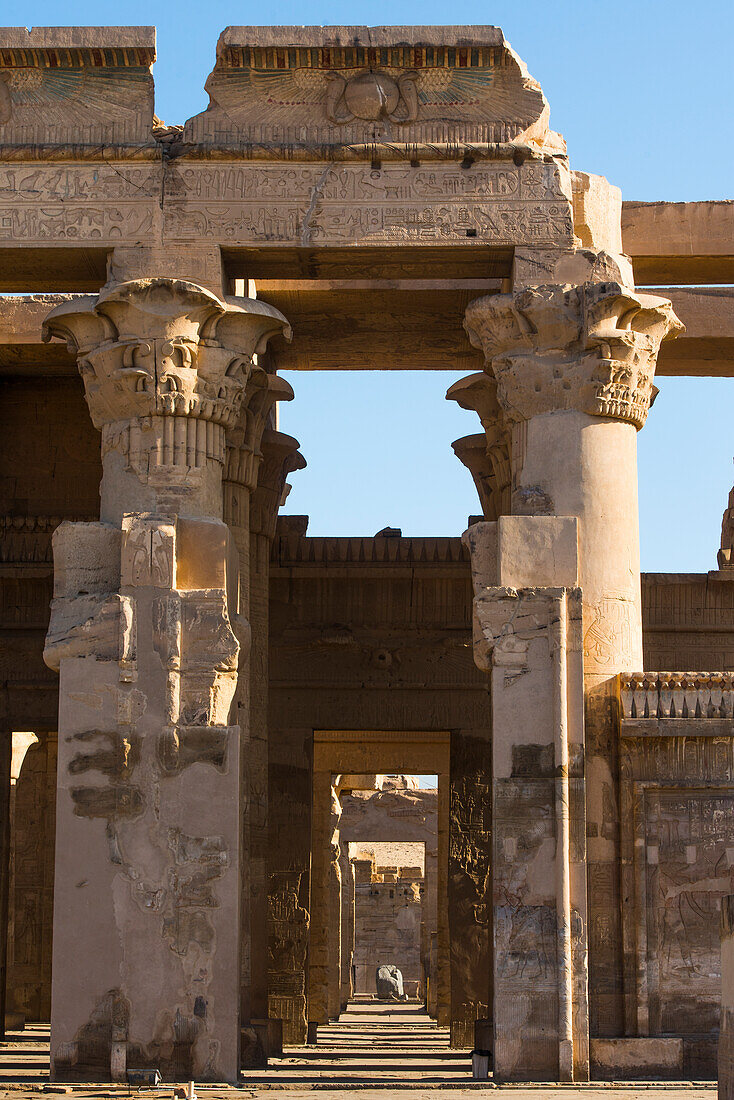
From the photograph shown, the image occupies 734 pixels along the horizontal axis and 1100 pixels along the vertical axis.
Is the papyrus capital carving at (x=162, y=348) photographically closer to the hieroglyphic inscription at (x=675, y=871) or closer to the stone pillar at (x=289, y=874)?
the hieroglyphic inscription at (x=675, y=871)

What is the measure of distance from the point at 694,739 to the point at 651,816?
58 centimetres

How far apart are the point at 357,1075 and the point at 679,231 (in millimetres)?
6813

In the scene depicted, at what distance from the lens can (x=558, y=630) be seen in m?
10.8

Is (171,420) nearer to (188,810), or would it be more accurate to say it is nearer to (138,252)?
(138,252)

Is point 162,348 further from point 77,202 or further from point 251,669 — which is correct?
point 251,669

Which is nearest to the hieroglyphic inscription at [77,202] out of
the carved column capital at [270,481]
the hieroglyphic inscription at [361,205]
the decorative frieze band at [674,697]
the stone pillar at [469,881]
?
the hieroglyphic inscription at [361,205]

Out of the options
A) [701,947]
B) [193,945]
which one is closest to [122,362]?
[193,945]

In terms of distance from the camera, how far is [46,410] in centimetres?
1642

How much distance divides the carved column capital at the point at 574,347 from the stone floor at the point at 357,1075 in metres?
4.48

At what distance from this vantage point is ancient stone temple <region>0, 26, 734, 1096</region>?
10.5m

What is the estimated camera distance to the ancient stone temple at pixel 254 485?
10516 millimetres

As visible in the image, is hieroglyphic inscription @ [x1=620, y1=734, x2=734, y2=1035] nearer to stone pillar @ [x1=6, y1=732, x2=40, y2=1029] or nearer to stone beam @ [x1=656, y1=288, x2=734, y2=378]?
stone beam @ [x1=656, y1=288, x2=734, y2=378]

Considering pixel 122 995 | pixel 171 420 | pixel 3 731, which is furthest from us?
pixel 3 731

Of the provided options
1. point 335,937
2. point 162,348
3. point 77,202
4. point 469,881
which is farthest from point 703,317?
point 335,937
